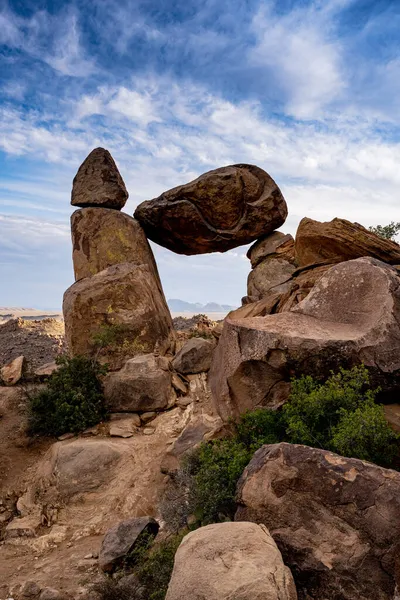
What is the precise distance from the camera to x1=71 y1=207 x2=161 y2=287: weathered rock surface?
19078 mm

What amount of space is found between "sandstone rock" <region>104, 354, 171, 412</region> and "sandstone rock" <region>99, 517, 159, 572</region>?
4.84 m

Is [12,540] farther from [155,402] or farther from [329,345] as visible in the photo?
[329,345]

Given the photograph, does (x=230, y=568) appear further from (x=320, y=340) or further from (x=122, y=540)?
(x=320, y=340)

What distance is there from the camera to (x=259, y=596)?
4473 mm

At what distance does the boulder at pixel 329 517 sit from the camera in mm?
5441

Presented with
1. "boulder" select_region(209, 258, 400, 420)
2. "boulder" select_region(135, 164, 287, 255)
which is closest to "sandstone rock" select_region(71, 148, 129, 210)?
"boulder" select_region(135, 164, 287, 255)

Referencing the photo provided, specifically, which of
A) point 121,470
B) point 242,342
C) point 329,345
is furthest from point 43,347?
point 329,345

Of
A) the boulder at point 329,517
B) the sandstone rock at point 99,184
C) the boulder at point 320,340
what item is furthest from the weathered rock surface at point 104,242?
the boulder at point 329,517

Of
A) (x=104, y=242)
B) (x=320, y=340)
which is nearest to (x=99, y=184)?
(x=104, y=242)

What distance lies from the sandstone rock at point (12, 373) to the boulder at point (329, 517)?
469 inches

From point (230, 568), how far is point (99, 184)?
18.0 meters

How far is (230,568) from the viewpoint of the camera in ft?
15.7

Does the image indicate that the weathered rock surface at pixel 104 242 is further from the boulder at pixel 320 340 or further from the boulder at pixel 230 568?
the boulder at pixel 230 568

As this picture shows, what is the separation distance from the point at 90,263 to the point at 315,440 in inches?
535
